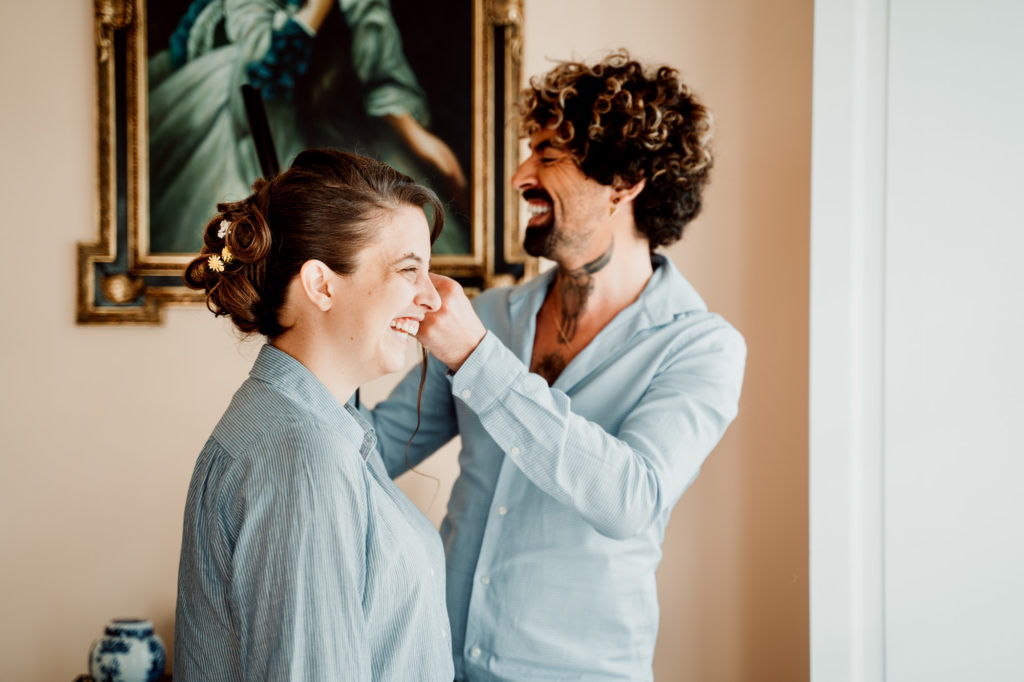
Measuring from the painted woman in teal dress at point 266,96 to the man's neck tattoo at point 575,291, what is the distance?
67 centimetres

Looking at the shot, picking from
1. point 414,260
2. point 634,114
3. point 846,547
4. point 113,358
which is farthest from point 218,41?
point 846,547

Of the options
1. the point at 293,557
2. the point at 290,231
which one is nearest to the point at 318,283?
the point at 290,231

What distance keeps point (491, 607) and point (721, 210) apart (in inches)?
48.9

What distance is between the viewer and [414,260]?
3.96ft

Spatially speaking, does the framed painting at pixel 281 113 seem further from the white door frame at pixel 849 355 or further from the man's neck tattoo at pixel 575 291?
the white door frame at pixel 849 355

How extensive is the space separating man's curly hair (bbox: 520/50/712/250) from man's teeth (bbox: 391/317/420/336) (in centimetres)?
64

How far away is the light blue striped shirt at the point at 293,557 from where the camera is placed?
91 cm

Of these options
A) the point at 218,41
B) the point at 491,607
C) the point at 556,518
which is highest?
the point at 218,41

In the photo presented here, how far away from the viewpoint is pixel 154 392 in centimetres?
222

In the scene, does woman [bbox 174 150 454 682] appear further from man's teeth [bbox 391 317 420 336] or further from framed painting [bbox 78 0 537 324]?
framed painting [bbox 78 0 537 324]

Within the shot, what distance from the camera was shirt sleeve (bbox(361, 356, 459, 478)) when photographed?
5.90 ft

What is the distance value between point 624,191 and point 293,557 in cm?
111

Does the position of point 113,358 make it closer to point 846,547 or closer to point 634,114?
point 634,114

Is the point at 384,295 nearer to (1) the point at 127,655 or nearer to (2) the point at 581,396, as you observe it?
(2) the point at 581,396
